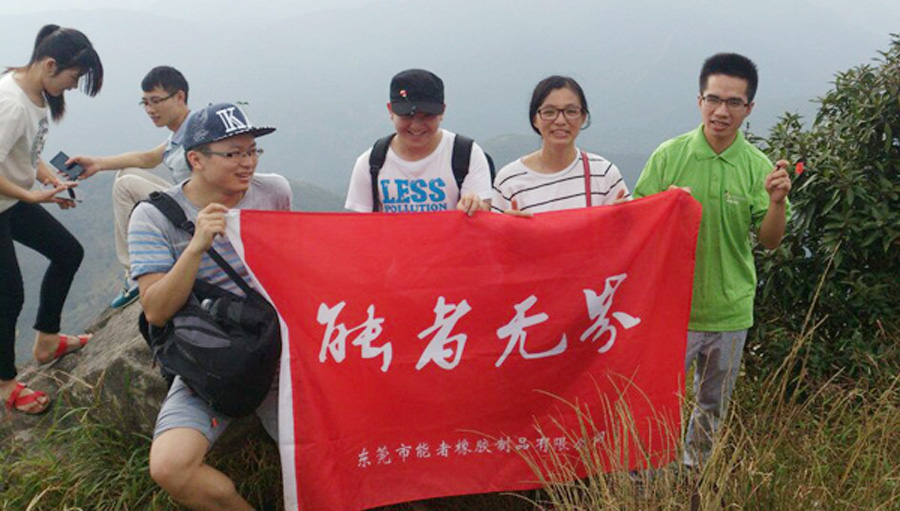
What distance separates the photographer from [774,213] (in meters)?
3.23

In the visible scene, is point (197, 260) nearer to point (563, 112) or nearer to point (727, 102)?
point (563, 112)

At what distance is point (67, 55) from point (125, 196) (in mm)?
1550

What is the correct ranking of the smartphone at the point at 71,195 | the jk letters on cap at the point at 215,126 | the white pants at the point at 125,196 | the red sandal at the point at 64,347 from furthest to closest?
the white pants at the point at 125,196, the red sandal at the point at 64,347, the smartphone at the point at 71,195, the jk letters on cap at the point at 215,126

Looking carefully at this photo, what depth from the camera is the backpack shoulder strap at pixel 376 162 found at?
144 inches

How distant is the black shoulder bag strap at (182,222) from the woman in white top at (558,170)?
134 cm

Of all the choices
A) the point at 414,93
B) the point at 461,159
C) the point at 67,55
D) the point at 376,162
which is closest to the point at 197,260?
the point at 376,162

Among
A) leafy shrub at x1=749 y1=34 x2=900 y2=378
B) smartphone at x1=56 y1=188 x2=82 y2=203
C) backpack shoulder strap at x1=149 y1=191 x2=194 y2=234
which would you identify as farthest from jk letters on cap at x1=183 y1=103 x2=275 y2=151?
leafy shrub at x1=749 y1=34 x2=900 y2=378

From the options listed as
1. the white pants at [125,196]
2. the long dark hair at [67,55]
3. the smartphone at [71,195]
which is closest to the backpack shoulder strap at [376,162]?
the long dark hair at [67,55]

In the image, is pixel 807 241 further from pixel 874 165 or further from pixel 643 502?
pixel 643 502

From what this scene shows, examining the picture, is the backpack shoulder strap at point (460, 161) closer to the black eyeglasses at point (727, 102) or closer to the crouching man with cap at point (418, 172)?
the crouching man with cap at point (418, 172)

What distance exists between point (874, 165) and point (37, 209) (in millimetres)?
5832

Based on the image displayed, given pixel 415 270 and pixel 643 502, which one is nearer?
pixel 643 502

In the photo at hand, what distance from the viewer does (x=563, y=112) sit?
Result: 3354 millimetres

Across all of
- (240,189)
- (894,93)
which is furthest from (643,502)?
(894,93)
